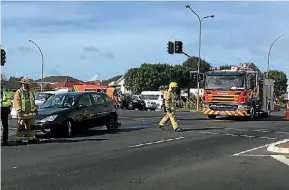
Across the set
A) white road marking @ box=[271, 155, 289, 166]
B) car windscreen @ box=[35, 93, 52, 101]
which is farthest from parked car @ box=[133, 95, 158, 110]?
white road marking @ box=[271, 155, 289, 166]

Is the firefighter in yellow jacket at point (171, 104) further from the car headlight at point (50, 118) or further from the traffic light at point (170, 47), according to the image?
the traffic light at point (170, 47)

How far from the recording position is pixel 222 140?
49.0 feet

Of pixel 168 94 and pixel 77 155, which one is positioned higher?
pixel 168 94

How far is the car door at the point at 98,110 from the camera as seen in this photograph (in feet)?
54.8

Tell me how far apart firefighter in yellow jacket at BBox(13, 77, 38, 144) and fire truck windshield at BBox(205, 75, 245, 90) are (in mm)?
13901

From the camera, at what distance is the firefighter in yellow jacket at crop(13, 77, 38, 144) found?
13.1m

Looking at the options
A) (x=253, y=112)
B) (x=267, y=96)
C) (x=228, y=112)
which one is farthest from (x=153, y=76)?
(x=228, y=112)

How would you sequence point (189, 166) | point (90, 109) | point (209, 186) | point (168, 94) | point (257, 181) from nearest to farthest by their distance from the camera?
1. point (209, 186)
2. point (257, 181)
3. point (189, 166)
4. point (90, 109)
5. point (168, 94)

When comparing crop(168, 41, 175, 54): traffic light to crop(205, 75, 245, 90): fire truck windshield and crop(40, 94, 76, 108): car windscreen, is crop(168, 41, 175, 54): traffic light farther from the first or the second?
crop(40, 94, 76, 108): car windscreen

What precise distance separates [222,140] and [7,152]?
21.5 ft

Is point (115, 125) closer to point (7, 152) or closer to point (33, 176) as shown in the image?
point (7, 152)

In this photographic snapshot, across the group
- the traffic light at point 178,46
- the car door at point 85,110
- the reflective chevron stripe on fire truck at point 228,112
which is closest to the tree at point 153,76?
the traffic light at point 178,46

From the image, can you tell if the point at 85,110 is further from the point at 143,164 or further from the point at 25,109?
the point at 143,164

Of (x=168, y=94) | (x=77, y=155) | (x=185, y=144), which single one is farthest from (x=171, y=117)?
(x=77, y=155)
